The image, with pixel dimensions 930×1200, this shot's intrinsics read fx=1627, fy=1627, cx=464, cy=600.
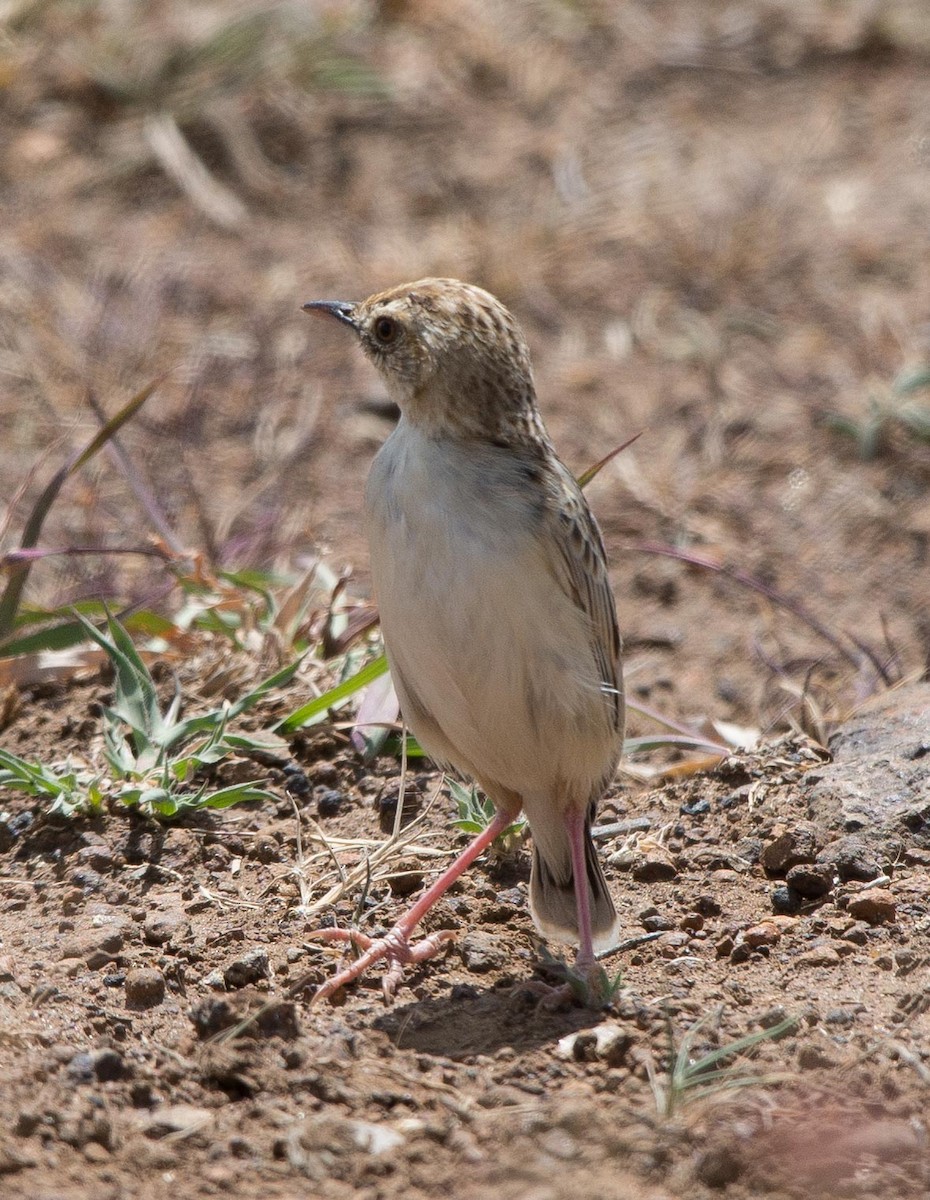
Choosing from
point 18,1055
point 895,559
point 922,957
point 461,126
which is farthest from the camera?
point 461,126

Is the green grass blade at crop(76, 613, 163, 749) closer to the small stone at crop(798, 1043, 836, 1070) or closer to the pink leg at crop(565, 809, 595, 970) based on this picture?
the pink leg at crop(565, 809, 595, 970)

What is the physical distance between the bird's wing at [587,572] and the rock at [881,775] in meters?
0.84

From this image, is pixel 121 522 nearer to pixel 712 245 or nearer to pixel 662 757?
pixel 662 757

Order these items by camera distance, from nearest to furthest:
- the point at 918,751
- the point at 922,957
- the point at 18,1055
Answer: the point at 18,1055 < the point at 922,957 < the point at 918,751

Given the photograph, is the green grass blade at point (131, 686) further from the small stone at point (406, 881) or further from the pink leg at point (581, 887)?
the pink leg at point (581, 887)

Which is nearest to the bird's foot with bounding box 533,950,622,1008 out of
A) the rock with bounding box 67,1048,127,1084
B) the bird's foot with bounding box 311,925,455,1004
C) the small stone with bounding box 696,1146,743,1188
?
the bird's foot with bounding box 311,925,455,1004

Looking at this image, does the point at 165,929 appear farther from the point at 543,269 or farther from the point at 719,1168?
the point at 543,269

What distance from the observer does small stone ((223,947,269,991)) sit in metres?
4.58

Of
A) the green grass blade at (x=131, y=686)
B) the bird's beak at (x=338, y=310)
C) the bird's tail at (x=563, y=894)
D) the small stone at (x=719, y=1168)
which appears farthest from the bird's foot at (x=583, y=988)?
the bird's beak at (x=338, y=310)

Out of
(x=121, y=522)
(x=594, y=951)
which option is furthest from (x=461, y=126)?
(x=594, y=951)

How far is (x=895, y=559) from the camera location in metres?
8.16

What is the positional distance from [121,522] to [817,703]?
3683 mm

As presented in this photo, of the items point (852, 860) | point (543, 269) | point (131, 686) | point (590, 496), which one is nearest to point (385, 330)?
point (131, 686)

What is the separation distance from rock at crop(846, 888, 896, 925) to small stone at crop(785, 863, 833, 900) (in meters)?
0.15
